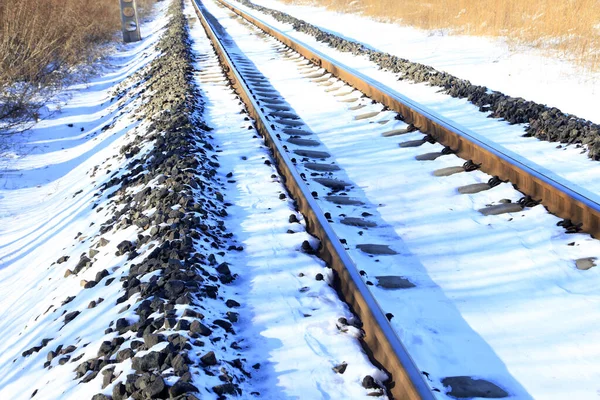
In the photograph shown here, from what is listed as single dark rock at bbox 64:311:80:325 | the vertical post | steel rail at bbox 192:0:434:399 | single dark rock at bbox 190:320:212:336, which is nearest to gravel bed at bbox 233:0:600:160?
steel rail at bbox 192:0:434:399

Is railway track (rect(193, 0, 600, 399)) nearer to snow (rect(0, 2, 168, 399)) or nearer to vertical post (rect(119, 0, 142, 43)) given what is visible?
snow (rect(0, 2, 168, 399))

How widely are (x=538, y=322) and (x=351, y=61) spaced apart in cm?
1097

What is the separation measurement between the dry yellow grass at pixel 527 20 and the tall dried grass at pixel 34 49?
1012 cm

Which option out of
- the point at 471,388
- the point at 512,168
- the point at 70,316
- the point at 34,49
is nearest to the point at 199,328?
the point at 70,316

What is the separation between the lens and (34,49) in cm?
1162

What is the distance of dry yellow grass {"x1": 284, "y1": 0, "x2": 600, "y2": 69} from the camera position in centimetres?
1141

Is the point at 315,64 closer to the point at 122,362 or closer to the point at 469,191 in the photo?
the point at 469,191

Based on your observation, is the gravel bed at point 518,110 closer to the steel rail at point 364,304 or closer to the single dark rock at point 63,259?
the steel rail at point 364,304

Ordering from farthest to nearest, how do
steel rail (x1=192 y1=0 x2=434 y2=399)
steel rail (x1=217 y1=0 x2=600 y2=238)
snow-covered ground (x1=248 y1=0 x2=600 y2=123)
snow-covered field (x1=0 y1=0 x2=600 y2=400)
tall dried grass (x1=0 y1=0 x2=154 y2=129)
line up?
tall dried grass (x1=0 y1=0 x2=154 y2=129)
snow-covered ground (x1=248 y1=0 x2=600 y2=123)
steel rail (x1=217 y1=0 x2=600 y2=238)
snow-covered field (x1=0 y1=0 x2=600 y2=400)
steel rail (x1=192 y1=0 x2=434 y2=399)

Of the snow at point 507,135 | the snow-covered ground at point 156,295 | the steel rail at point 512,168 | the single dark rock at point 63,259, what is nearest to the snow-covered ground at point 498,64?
the snow at point 507,135

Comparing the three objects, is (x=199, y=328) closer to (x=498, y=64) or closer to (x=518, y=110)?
(x=518, y=110)

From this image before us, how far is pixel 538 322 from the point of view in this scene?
3.52 meters

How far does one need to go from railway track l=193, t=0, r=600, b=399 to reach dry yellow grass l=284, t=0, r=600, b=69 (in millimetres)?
4630

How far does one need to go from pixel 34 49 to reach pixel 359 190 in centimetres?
880
